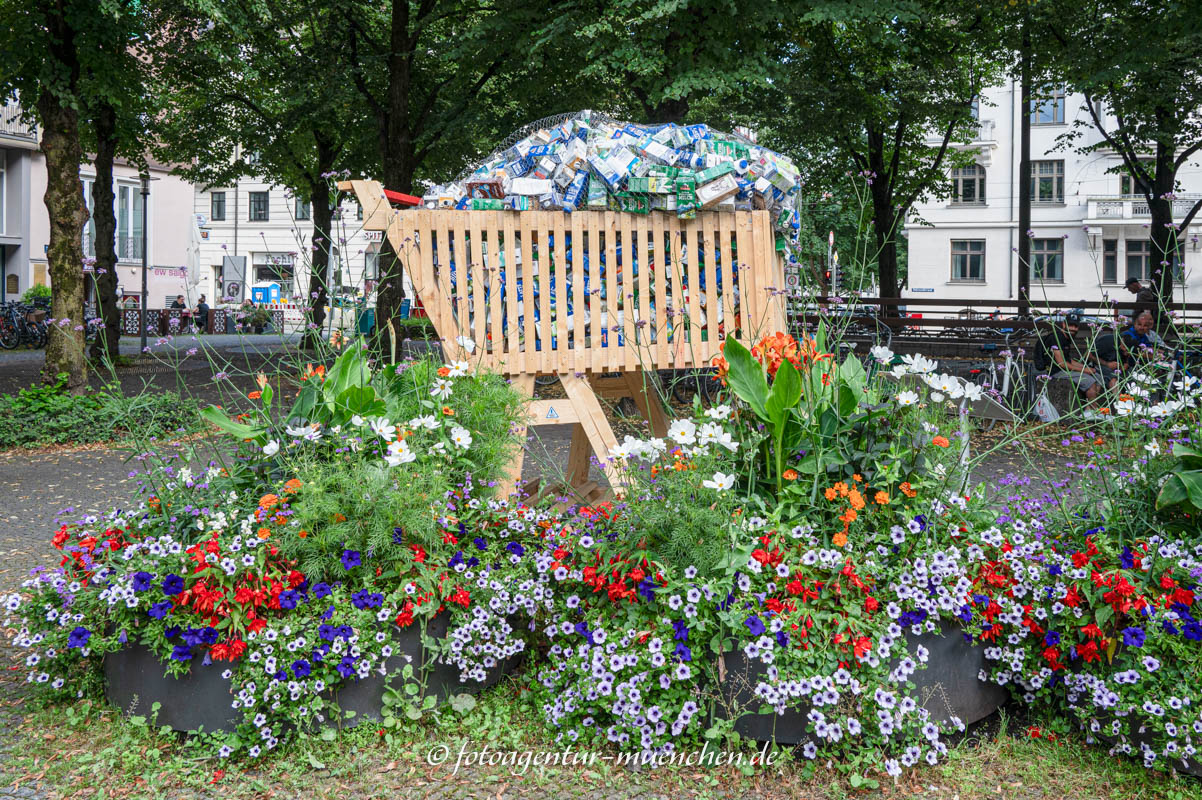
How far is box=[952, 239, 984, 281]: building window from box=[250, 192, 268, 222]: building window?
1246 inches

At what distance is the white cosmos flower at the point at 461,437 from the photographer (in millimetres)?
3436

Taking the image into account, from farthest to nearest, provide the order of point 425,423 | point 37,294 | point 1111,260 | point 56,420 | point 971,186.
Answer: point 971,186
point 1111,260
point 37,294
point 56,420
point 425,423

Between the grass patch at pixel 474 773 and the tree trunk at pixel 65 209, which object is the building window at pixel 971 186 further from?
the grass patch at pixel 474 773

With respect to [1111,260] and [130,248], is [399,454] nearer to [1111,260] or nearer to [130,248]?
[130,248]

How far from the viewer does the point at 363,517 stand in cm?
303

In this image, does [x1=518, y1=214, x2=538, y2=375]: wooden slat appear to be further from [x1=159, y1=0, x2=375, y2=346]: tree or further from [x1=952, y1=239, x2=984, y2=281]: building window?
[x1=952, y1=239, x2=984, y2=281]: building window

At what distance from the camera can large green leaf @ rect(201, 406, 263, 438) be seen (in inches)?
130

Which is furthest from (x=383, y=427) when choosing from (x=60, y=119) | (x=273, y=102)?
(x=273, y=102)

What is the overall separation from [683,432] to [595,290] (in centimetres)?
117

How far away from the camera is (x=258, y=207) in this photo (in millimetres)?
49875

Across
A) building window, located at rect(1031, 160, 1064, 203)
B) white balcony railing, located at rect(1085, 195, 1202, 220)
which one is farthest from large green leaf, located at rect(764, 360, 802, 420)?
building window, located at rect(1031, 160, 1064, 203)

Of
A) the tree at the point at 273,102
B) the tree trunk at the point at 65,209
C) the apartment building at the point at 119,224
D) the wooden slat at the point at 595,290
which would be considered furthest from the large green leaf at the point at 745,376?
the apartment building at the point at 119,224

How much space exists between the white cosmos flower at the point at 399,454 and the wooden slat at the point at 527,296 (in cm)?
93

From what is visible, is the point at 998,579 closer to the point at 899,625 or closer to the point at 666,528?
the point at 899,625
